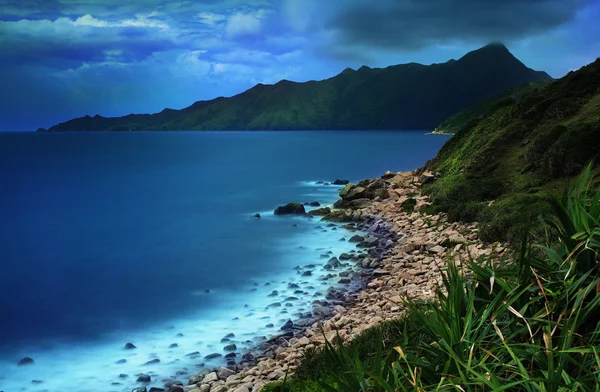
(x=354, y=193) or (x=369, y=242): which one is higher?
(x=354, y=193)

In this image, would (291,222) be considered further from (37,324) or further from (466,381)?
(466,381)

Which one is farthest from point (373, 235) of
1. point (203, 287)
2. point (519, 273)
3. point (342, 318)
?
point (519, 273)

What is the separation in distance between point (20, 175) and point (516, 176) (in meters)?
73.6

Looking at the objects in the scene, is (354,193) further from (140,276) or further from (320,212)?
(140,276)

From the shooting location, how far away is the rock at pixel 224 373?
463 inches

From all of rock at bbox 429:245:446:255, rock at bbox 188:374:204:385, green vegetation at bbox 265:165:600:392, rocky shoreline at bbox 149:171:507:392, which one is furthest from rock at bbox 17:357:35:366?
green vegetation at bbox 265:165:600:392

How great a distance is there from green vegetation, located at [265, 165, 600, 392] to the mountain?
1222 centimetres

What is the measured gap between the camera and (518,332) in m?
4.12

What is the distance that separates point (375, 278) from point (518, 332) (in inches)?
551

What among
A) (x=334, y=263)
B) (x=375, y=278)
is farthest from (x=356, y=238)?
(x=375, y=278)

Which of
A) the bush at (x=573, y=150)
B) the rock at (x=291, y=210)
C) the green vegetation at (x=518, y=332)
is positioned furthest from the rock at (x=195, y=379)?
the rock at (x=291, y=210)

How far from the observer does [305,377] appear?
8.99 metres

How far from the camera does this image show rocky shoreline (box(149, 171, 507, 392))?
1155cm

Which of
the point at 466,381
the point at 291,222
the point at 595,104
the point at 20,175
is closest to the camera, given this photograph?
the point at 466,381
